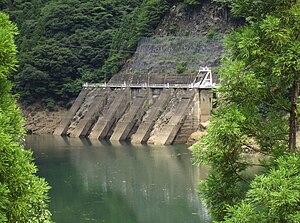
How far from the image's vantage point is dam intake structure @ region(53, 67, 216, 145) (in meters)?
53.0

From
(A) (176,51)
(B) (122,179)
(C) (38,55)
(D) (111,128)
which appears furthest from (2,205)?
(C) (38,55)

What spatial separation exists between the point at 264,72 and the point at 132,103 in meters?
49.6

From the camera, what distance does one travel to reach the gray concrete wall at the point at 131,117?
56219 mm

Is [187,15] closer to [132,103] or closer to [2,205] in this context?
[132,103]

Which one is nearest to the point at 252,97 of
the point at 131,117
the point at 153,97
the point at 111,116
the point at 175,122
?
the point at 175,122

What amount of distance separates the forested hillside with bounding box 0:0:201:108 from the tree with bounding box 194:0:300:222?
53.8m

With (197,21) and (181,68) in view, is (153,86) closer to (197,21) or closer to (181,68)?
(181,68)

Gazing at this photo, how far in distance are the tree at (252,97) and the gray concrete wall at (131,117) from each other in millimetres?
45683

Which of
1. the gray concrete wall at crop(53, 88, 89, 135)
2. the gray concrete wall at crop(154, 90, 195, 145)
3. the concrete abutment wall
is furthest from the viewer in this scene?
the gray concrete wall at crop(53, 88, 89, 135)

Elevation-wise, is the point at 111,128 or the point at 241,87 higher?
the point at 111,128

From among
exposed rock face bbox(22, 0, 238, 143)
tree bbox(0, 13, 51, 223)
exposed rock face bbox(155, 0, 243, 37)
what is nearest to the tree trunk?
tree bbox(0, 13, 51, 223)

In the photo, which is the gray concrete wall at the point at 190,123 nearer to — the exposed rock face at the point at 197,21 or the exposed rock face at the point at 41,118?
the exposed rock face at the point at 197,21

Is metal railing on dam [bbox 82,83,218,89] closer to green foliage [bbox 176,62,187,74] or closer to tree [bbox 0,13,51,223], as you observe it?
green foliage [bbox 176,62,187,74]

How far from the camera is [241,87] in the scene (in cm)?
981
